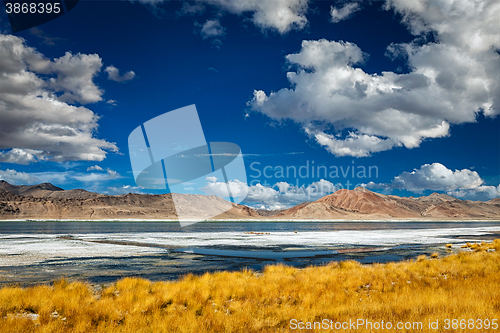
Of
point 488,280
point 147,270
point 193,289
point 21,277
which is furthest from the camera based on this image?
point 147,270

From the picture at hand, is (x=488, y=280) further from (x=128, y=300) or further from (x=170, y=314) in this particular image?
(x=128, y=300)

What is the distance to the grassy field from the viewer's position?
7301 mm

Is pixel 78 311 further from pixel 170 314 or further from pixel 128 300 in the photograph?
pixel 170 314

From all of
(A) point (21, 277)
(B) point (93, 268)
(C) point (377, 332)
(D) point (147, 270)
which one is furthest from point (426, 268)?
(A) point (21, 277)

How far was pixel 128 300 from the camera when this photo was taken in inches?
380

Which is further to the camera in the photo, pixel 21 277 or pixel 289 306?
pixel 21 277

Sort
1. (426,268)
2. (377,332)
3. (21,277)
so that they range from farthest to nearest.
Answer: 1. (426,268)
2. (21,277)
3. (377,332)

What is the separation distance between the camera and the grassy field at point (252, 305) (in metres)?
7.30

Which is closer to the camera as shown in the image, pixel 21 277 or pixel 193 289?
pixel 193 289

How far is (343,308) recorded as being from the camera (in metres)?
8.56

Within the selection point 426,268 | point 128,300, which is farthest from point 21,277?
point 426,268

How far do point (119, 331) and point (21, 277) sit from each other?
10.8 m

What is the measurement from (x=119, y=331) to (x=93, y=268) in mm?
12268

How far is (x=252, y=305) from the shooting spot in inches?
376
